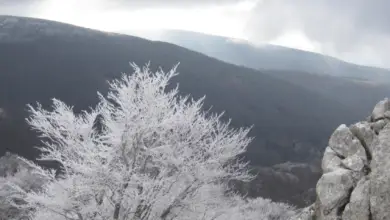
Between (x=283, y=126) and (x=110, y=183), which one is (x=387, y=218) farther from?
(x=283, y=126)

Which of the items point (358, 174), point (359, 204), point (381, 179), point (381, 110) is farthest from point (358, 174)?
point (381, 110)

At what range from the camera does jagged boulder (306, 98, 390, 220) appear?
1034 centimetres

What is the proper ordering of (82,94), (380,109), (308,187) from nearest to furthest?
(380,109) < (308,187) < (82,94)

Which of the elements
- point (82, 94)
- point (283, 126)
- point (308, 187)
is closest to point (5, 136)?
point (82, 94)

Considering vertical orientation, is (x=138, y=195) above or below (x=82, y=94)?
below

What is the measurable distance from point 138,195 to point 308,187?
106m

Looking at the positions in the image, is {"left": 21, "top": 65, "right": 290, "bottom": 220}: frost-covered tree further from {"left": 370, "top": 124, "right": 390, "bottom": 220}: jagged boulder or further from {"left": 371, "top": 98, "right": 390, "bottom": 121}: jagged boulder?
{"left": 370, "top": 124, "right": 390, "bottom": 220}: jagged boulder

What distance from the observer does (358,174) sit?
38.1 ft

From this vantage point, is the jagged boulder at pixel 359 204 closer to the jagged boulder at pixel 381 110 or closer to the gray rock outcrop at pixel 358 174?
the gray rock outcrop at pixel 358 174

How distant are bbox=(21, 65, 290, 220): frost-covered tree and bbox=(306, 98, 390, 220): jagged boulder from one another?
5.95 m

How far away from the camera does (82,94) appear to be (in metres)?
177

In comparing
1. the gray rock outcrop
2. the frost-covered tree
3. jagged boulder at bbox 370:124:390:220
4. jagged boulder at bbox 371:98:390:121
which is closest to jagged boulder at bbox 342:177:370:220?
the gray rock outcrop

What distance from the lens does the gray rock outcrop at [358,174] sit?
10344mm

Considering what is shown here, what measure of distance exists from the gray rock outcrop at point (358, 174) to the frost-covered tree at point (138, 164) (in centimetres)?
561
